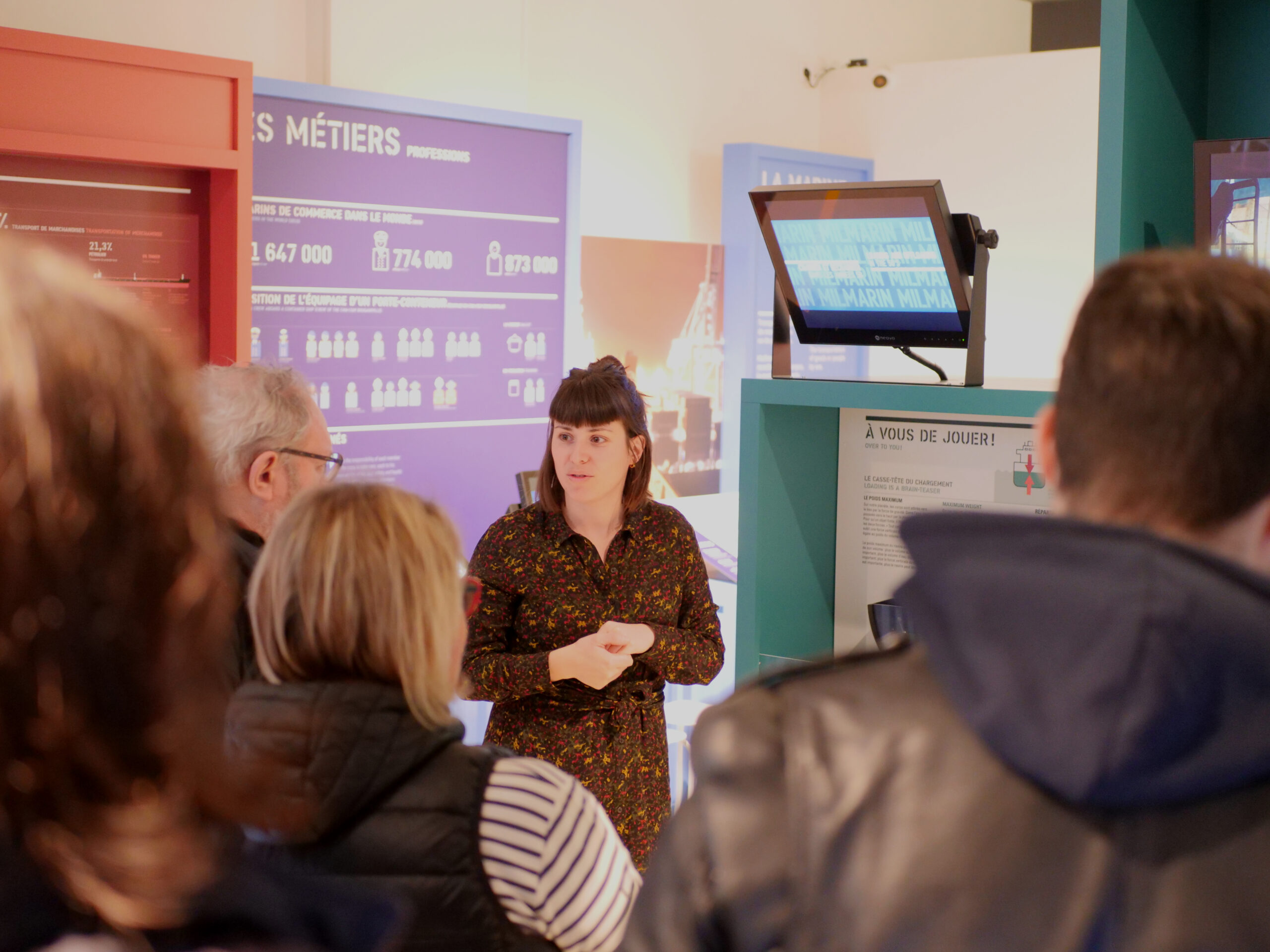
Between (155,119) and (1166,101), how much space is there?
2.79 m

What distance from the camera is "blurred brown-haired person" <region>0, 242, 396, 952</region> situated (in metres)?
0.59

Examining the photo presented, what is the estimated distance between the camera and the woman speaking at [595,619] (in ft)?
8.43

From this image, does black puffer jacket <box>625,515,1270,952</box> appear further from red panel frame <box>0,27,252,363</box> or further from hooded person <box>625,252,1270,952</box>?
red panel frame <box>0,27,252,363</box>

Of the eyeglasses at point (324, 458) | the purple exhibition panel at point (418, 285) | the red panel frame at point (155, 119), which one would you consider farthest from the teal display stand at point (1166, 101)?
the purple exhibition panel at point (418, 285)

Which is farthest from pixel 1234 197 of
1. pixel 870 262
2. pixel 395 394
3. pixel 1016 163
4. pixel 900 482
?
pixel 1016 163

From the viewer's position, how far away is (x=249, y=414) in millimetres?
2230

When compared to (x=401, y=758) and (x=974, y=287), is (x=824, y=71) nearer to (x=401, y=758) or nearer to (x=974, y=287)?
(x=974, y=287)

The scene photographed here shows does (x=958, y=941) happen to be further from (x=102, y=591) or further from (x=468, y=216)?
(x=468, y=216)

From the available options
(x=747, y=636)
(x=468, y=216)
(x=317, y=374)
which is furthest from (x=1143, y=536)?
(x=468, y=216)

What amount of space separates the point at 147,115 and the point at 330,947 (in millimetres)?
3368

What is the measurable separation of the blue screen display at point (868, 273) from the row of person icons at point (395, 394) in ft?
9.65

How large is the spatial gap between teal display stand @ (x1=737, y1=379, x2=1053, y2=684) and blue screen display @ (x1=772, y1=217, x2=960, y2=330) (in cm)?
13

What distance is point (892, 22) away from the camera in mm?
8242

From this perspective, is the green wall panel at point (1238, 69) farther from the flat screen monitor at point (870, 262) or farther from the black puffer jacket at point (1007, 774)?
the black puffer jacket at point (1007, 774)
